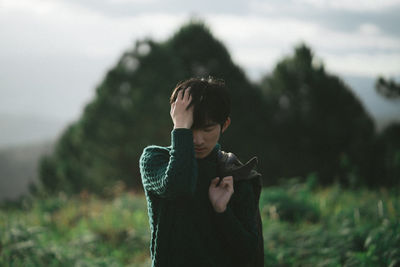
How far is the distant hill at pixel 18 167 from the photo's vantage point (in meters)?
55.2

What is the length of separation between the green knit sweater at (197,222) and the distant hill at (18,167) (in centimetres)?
5497

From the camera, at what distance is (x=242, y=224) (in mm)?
1866

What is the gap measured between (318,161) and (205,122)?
507 inches

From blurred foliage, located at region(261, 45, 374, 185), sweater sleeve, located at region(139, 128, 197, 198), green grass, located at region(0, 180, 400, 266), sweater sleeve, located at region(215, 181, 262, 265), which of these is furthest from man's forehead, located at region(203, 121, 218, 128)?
blurred foliage, located at region(261, 45, 374, 185)

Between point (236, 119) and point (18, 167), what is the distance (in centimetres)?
6126

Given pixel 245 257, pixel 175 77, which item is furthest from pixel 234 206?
pixel 175 77

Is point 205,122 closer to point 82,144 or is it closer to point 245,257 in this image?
point 245,257

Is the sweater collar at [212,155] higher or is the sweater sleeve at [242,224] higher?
the sweater collar at [212,155]

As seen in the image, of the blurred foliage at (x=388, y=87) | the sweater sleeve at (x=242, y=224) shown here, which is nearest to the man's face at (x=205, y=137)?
the sweater sleeve at (x=242, y=224)

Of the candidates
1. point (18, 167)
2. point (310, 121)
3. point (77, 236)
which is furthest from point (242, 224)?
point (18, 167)

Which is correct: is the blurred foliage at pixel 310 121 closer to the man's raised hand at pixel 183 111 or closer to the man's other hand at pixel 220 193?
the man's other hand at pixel 220 193

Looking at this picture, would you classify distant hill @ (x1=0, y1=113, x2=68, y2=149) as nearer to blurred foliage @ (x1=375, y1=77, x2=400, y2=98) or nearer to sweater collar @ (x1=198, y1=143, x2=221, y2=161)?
blurred foliage @ (x1=375, y1=77, x2=400, y2=98)

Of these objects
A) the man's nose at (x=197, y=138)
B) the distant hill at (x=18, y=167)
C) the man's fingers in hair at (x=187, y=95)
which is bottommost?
the distant hill at (x=18, y=167)

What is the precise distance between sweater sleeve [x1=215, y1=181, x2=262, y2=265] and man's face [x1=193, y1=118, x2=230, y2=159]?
270 millimetres
